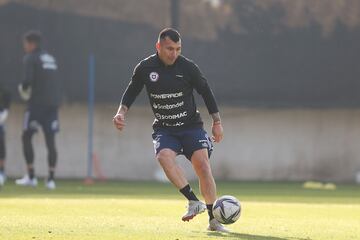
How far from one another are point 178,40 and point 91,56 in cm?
1099

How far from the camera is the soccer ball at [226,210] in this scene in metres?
8.75

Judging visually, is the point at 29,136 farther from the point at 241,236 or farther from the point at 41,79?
the point at 241,236

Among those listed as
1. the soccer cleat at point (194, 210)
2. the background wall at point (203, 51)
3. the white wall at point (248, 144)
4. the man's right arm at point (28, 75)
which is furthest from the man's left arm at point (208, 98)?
the white wall at point (248, 144)

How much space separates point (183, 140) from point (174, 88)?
507 millimetres

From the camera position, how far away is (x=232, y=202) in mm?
8812

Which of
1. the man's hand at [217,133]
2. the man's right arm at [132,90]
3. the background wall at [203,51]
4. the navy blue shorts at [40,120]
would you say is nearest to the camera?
the man's hand at [217,133]

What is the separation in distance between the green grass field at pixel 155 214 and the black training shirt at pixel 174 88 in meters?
1.05

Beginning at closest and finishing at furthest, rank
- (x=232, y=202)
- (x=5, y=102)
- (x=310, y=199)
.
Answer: (x=232, y=202)
(x=310, y=199)
(x=5, y=102)

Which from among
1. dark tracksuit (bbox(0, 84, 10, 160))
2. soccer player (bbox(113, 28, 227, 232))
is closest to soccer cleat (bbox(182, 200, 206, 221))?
soccer player (bbox(113, 28, 227, 232))

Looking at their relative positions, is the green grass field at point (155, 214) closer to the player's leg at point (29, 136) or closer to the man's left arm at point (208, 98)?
the player's leg at point (29, 136)

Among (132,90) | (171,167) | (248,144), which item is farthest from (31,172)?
(171,167)

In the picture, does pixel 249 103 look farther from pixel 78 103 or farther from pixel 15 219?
pixel 15 219

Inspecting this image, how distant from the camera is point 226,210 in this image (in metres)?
8.75

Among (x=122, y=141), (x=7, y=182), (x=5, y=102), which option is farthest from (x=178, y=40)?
(x=122, y=141)
